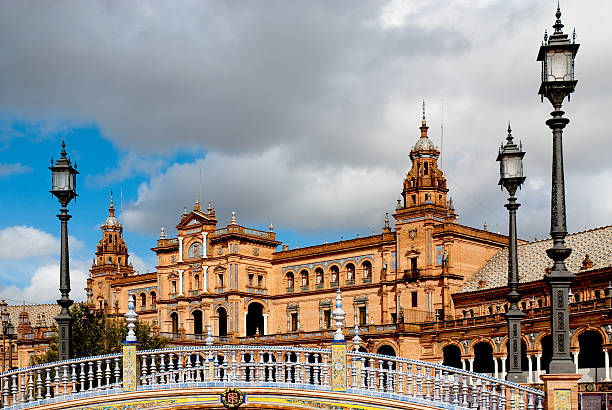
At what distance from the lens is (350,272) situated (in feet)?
218

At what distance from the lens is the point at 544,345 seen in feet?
158

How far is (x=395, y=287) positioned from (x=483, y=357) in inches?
406

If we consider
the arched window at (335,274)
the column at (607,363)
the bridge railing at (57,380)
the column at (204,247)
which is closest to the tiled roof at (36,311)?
the column at (204,247)

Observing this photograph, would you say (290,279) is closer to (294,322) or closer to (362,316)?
(294,322)

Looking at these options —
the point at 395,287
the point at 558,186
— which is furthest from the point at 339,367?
the point at 395,287

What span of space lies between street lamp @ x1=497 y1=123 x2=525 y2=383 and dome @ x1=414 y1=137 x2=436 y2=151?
38969 millimetres

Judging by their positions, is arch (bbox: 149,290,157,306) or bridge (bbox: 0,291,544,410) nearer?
bridge (bbox: 0,291,544,410)

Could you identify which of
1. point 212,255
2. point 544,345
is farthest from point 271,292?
point 544,345

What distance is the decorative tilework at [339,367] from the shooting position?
636 inches

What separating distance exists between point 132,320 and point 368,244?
1906 inches

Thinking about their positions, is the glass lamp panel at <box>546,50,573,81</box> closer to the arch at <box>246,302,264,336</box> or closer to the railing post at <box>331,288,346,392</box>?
the railing post at <box>331,288,346,392</box>

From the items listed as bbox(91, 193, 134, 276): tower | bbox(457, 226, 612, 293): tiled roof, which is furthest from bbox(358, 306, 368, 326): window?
bbox(91, 193, 134, 276): tower

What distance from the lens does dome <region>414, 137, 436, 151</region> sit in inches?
2391

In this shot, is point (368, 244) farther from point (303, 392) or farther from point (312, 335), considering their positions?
point (303, 392)
